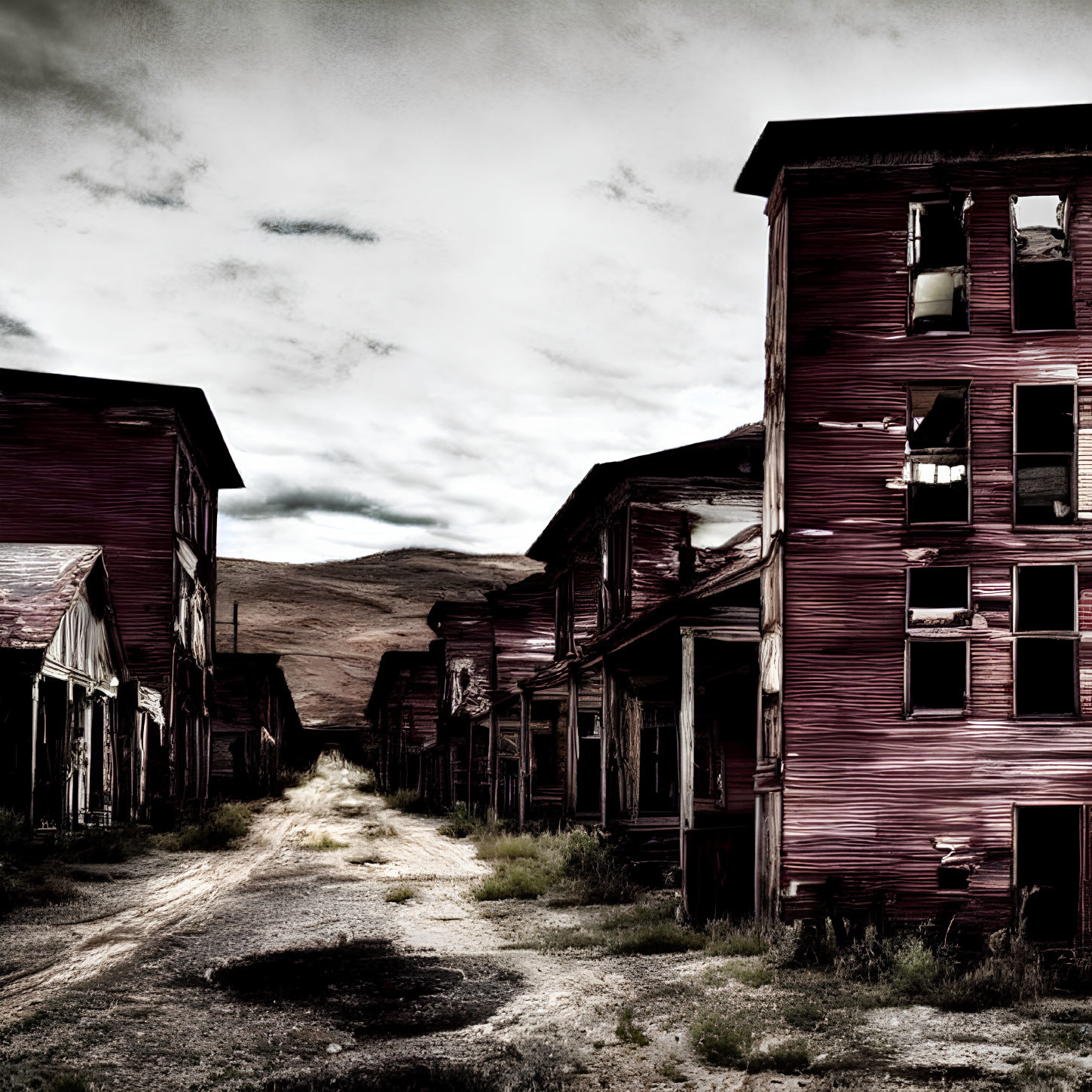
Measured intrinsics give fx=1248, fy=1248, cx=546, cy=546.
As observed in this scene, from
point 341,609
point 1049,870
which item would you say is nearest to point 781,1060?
point 1049,870

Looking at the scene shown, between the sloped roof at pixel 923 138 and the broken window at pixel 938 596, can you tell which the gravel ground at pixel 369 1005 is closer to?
the broken window at pixel 938 596

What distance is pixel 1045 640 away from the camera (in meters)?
13.6

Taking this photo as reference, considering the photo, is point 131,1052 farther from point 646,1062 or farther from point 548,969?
point 548,969

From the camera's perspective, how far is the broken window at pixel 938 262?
1391 cm

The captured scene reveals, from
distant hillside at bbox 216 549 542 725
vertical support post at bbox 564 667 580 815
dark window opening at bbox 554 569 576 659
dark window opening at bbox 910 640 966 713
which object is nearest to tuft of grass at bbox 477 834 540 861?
vertical support post at bbox 564 667 580 815

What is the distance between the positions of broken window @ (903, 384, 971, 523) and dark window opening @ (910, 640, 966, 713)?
4.96 ft

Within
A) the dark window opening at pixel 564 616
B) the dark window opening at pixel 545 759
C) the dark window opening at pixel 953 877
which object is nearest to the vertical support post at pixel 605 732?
the dark window opening at pixel 953 877

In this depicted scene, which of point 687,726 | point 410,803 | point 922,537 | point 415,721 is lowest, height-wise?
point 410,803

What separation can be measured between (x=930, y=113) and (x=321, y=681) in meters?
91.7

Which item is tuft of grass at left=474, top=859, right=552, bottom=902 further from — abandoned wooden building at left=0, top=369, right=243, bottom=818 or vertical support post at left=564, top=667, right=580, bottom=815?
abandoned wooden building at left=0, top=369, right=243, bottom=818

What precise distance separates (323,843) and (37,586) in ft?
25.5

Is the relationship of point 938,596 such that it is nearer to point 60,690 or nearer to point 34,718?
point 34,718

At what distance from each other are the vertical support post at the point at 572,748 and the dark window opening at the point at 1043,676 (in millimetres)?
7971

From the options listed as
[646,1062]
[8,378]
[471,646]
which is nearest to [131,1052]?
[646,1062]
